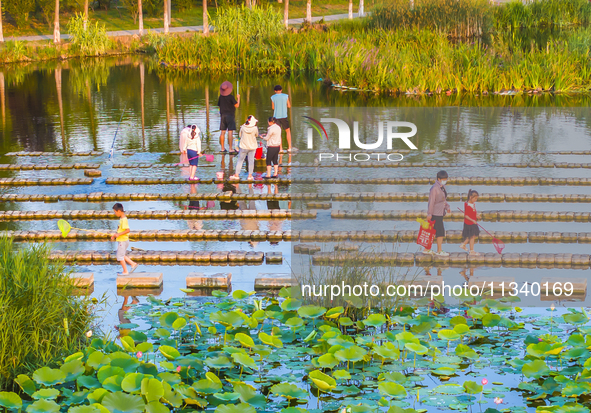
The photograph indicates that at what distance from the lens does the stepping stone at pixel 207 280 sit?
32.5ft

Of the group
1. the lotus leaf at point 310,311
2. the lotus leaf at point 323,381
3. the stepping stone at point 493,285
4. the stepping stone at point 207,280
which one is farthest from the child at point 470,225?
the lotus leaf at point 323,381

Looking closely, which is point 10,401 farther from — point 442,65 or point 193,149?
point 442,65

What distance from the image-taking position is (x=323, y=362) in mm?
7043

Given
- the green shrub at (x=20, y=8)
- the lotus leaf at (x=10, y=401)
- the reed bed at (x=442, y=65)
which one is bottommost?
the lotus leaf at (x=10, y=401)

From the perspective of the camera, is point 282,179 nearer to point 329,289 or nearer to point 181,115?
point 329,289

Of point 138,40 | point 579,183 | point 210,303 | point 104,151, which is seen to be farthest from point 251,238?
point 138,40

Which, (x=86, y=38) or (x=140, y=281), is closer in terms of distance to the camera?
(x=140, y=281)

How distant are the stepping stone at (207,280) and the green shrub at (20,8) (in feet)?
147

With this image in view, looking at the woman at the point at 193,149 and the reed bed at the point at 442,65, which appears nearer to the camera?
the woman at the point at 193,149

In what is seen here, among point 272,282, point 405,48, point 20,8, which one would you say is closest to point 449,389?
point 272,282

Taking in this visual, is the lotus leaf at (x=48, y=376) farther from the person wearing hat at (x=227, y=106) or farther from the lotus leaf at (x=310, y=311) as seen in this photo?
the person wearing hat at (x=227, y=106)

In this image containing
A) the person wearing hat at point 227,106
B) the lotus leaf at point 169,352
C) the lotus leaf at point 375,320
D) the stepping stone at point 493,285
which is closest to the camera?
the lotus leaf at point 169,352

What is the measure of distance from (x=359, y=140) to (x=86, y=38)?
2979 cm

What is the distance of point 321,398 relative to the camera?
705 cm
